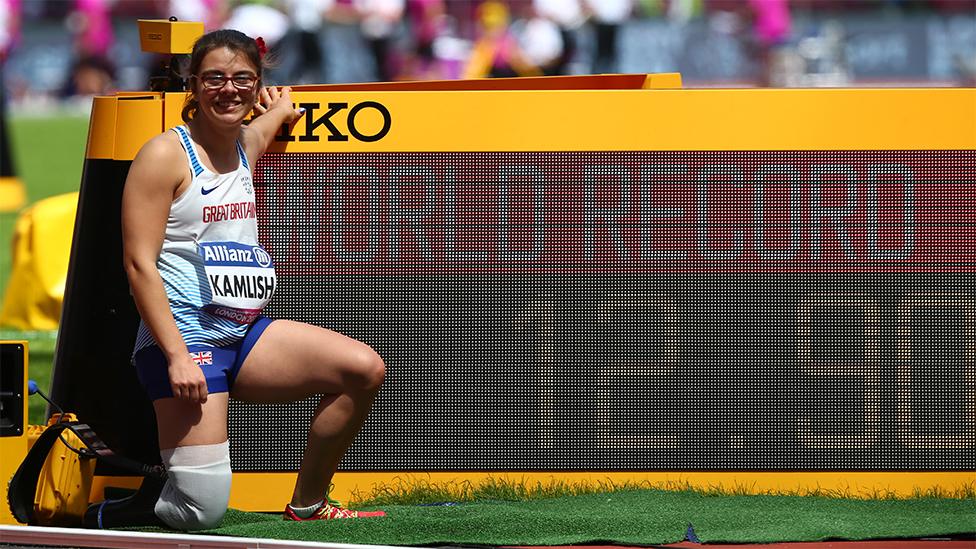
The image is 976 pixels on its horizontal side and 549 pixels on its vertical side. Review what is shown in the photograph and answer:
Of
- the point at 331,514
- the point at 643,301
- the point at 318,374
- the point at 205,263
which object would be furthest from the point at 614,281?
the point at 205,263

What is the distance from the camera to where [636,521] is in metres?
5.34

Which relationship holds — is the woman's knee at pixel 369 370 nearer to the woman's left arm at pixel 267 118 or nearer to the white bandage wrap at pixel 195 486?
the white bandage wrap at pixel 195 486

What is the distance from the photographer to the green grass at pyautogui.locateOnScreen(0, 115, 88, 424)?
9711 millimetres

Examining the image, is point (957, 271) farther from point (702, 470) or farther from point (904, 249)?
point (702, 470)

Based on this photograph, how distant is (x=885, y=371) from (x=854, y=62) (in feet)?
85.6

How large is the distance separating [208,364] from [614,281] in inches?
52.9

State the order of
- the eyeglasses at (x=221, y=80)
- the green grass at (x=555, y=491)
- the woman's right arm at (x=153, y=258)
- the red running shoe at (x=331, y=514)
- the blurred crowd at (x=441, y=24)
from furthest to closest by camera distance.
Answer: the blurred crowd at (x=441, y=24)
the green grass at (x=555, y=491)
the red running shoe at (x=331, y=514)
the eyeglasses at (x=221, y=80)
the woman's right arm at (x=153, y=258)

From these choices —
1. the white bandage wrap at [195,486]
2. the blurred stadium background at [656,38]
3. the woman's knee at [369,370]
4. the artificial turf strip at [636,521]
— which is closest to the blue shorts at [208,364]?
the white bandage wrap at [195,486]

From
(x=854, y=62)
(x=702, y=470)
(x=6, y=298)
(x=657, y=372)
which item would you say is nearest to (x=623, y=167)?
(x=657, y=372)

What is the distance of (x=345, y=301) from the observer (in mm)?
5703

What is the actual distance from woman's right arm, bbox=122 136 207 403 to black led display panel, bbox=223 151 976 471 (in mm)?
671

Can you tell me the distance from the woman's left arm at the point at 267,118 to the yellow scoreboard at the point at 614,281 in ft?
0.26

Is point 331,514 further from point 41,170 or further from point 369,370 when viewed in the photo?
point 41,170

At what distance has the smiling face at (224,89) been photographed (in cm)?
511
